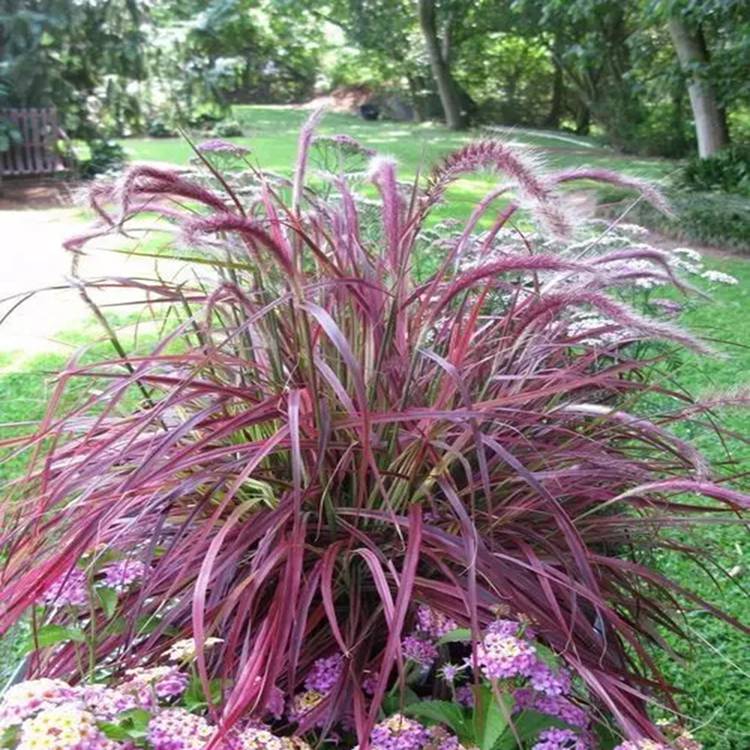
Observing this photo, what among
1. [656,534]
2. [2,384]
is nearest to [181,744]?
[656,534]

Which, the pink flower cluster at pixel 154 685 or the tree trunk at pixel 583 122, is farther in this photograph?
the tree trunk at pixel 583 122

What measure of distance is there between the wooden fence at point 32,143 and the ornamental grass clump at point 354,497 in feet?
34.4

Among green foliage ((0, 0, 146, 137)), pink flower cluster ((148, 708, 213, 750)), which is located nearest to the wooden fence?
green foliage ((0, 0, 146, 137))

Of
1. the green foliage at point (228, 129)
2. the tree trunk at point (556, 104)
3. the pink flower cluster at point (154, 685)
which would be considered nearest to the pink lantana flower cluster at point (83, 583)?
the pink flower cluster at point (154, 685)

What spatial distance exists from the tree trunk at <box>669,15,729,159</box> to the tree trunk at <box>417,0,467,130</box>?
10406mm

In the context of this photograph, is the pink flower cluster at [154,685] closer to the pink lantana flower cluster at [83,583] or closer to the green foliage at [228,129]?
the pink lantana flower cluster at [83,583]

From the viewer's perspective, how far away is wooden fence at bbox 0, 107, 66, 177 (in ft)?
36.5

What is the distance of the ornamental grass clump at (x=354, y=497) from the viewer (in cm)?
125

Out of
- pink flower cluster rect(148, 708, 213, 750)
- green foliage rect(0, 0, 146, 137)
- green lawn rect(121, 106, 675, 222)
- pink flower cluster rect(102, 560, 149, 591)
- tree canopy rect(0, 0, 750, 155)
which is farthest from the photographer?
green lawn rect(121, 106, 675, 222)

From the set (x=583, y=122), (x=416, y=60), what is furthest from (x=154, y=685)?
(x=416, y=60)

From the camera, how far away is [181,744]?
99 cm

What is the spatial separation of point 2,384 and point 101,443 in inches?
134

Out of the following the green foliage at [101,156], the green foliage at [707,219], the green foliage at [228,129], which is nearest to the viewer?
the green foliage at [707,219]

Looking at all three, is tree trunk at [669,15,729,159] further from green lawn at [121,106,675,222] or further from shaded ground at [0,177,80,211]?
shaded ground at [0,177,80,211]
